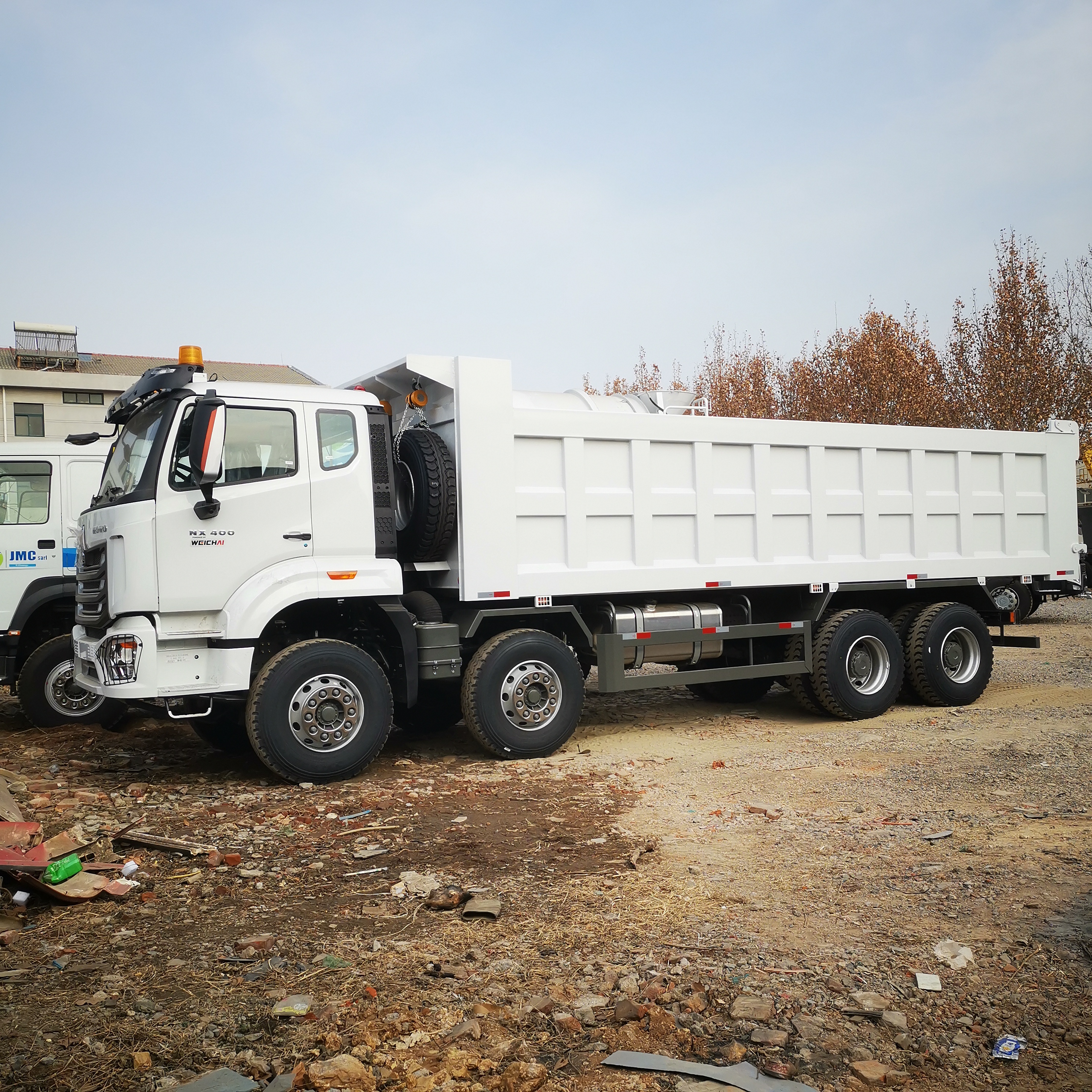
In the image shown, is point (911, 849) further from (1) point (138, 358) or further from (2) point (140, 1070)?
(1) point (138, 358)

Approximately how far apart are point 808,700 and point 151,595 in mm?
6355

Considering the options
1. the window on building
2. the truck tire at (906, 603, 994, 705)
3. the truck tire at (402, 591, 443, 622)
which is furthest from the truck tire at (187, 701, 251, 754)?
the window on building

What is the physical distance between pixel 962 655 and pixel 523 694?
5.34 meters

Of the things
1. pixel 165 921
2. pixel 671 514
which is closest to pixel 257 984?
pixel 165 921

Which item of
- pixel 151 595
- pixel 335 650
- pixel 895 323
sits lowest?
pixel 335 650

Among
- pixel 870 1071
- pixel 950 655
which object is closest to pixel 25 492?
pixel 870 1071

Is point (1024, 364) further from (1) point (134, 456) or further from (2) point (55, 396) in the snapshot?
(2) point (55, 396)

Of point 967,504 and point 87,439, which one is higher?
point 87,439

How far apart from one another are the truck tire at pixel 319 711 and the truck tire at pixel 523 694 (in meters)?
0.83

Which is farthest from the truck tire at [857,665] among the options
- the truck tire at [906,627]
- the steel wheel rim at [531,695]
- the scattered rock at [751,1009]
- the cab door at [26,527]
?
the cab door at [26,527]

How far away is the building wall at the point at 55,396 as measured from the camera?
4453 cm

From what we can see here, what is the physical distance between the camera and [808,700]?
9914 mm

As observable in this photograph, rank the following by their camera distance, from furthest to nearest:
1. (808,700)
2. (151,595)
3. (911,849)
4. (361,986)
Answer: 1. (808,700)
2. (151,595)
3. (911,849)
4. (361,986)

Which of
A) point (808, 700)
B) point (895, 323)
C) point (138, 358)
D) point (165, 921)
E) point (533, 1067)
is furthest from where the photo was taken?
point (138, 358)
